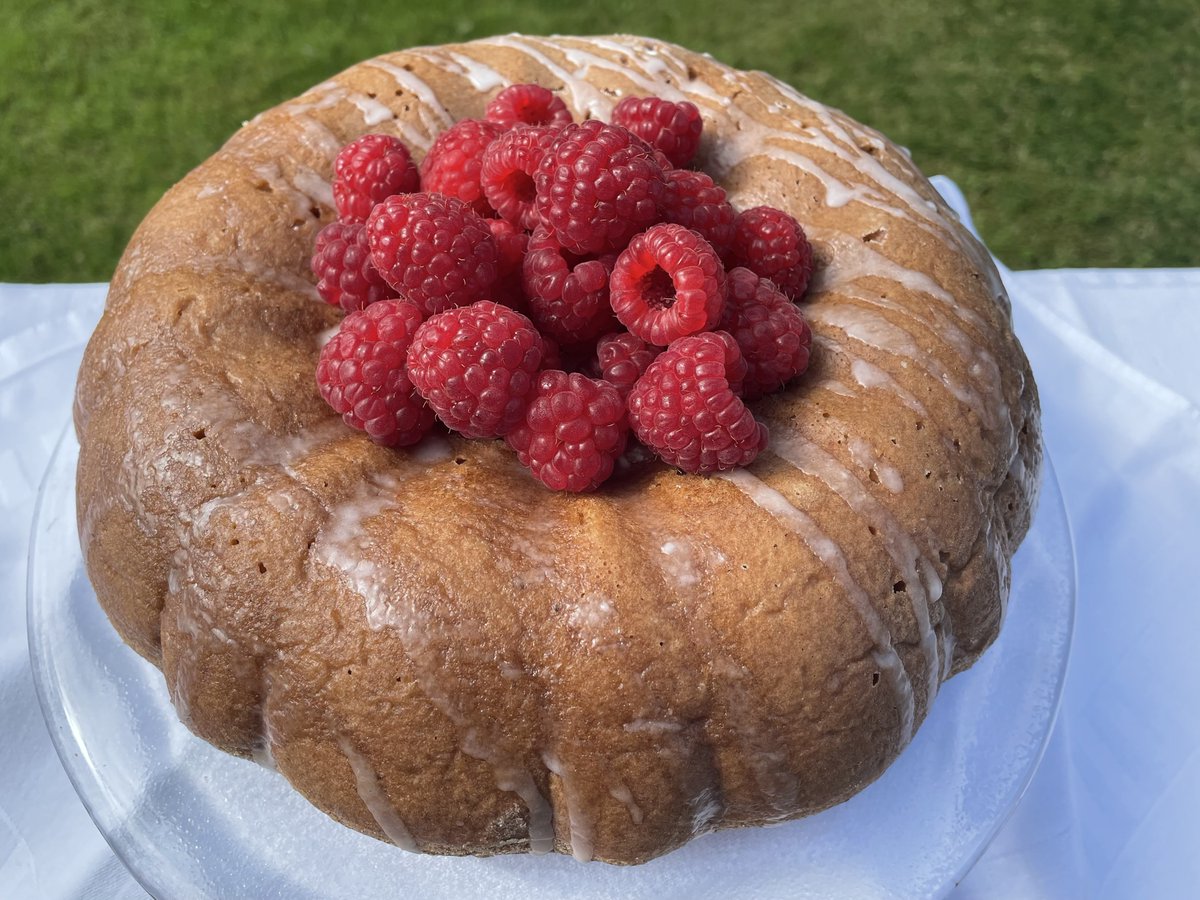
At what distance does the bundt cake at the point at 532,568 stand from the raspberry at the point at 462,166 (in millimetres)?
228

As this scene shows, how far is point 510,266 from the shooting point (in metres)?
1.23

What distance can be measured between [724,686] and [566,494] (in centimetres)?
30

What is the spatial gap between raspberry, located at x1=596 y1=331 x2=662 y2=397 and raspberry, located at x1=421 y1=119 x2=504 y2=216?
287mm

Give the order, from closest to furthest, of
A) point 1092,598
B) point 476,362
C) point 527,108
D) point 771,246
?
point 476,362 → point 771,246 → point 527,108 → point 1092,598

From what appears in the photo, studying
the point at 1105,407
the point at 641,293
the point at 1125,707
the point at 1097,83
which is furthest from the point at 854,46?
the point at 641,293

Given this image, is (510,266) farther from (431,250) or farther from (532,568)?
(532,568)

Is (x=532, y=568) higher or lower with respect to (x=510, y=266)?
lower

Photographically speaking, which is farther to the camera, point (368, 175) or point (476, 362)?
point (368, 175)

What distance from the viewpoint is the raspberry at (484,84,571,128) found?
1376mm

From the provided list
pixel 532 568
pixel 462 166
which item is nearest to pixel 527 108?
pixel 462 166

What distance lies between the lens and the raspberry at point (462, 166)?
1285 mm

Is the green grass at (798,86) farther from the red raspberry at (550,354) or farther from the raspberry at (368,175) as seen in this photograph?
the red raspberry at (550,354)

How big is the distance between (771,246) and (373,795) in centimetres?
86

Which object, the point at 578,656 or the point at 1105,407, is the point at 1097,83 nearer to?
the point at 1105,407
